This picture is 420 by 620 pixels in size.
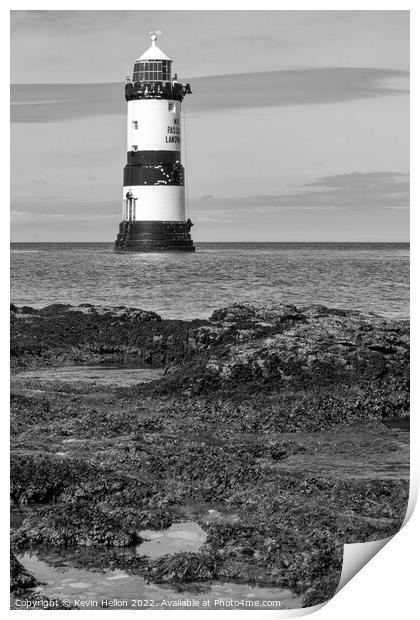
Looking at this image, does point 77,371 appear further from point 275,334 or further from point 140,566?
point 140,566

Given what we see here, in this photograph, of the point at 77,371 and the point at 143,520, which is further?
the point at 77,371

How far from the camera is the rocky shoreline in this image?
704 cm

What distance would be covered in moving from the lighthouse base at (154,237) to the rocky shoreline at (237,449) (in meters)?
7.02

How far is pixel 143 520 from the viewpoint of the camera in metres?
7.38

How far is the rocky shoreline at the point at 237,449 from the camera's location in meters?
7.04

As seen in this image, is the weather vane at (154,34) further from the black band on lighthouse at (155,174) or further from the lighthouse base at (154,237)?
the black band on lighthouse at (155,174)

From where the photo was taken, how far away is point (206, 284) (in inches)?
577

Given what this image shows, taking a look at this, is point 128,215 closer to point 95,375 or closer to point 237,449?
point 95,375

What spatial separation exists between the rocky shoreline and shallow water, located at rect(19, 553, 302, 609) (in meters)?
0.08

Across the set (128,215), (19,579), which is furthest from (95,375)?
(128,215)

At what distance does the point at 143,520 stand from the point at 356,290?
664 centimetres

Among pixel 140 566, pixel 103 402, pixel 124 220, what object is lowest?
pixel 140 566

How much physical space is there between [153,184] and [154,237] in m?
1.19
